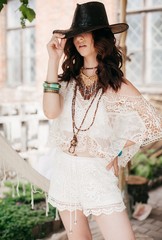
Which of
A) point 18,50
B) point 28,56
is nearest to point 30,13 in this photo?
point 28,56

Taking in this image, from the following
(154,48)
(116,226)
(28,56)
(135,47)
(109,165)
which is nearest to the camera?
(116,226)

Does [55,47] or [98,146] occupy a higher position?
[55,47]

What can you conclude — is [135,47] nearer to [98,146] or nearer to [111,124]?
[111,124]

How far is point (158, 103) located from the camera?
242 inches

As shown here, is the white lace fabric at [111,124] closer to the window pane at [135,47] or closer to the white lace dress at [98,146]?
the white lace dress at [98,146]

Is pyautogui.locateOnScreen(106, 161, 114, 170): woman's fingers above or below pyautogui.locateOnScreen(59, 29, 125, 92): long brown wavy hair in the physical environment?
below

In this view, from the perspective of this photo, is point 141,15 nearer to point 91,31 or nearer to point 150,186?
point 150,186

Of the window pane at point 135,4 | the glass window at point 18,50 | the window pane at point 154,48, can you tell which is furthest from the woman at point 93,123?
the glass window at point 18,50

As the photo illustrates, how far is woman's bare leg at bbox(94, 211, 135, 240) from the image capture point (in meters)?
1.82

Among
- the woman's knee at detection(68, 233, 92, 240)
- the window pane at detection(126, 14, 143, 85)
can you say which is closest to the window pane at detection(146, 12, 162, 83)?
the window pane at detection(126, 14, 143, 85)

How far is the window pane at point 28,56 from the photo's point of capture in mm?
7449

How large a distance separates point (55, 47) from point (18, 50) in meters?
5.88

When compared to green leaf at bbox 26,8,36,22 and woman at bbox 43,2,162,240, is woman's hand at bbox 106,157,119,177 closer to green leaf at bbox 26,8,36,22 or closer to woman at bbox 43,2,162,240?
woman at bbox 43,2,162,240

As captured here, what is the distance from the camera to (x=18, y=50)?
25.1ft
